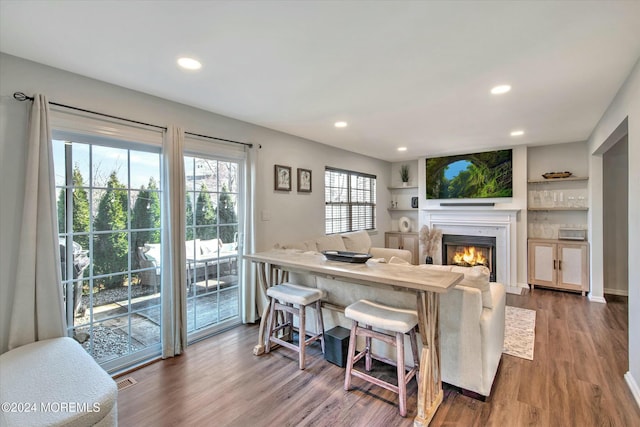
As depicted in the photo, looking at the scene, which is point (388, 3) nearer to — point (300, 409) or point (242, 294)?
point (300, 409)

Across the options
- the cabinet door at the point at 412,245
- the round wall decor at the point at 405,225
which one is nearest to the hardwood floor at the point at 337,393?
the cabinet door at the point at 412,245

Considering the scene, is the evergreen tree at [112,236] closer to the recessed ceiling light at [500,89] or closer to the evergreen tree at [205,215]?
the evergreen tree at [205,215]

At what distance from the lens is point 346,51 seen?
1.99m

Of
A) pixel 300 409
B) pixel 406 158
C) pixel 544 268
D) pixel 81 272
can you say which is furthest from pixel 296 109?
pixel 544 268

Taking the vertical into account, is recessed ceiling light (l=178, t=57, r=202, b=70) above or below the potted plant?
above

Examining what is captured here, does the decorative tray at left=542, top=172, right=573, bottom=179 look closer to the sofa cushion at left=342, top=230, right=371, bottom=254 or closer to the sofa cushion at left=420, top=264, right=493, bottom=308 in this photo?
the sofa cushion at left=342, top=230, right=371, bottom=254

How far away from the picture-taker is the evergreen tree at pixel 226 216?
11.5 ft

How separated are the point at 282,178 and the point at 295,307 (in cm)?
180

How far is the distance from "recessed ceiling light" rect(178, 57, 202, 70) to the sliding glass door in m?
1.17

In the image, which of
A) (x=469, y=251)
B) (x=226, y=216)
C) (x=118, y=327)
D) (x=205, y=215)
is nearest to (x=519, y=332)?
(x=469, y=251)

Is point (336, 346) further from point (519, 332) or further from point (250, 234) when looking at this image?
point (519, 332)

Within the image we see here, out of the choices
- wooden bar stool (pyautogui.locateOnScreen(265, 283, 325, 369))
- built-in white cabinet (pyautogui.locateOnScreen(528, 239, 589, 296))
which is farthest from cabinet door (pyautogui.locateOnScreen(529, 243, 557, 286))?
wooden bar stool (pyautogui.locateOnScreen(265, 283, 325, 369))

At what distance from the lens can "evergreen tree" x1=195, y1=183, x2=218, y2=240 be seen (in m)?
3.29

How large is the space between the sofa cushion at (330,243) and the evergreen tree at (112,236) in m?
2.43
